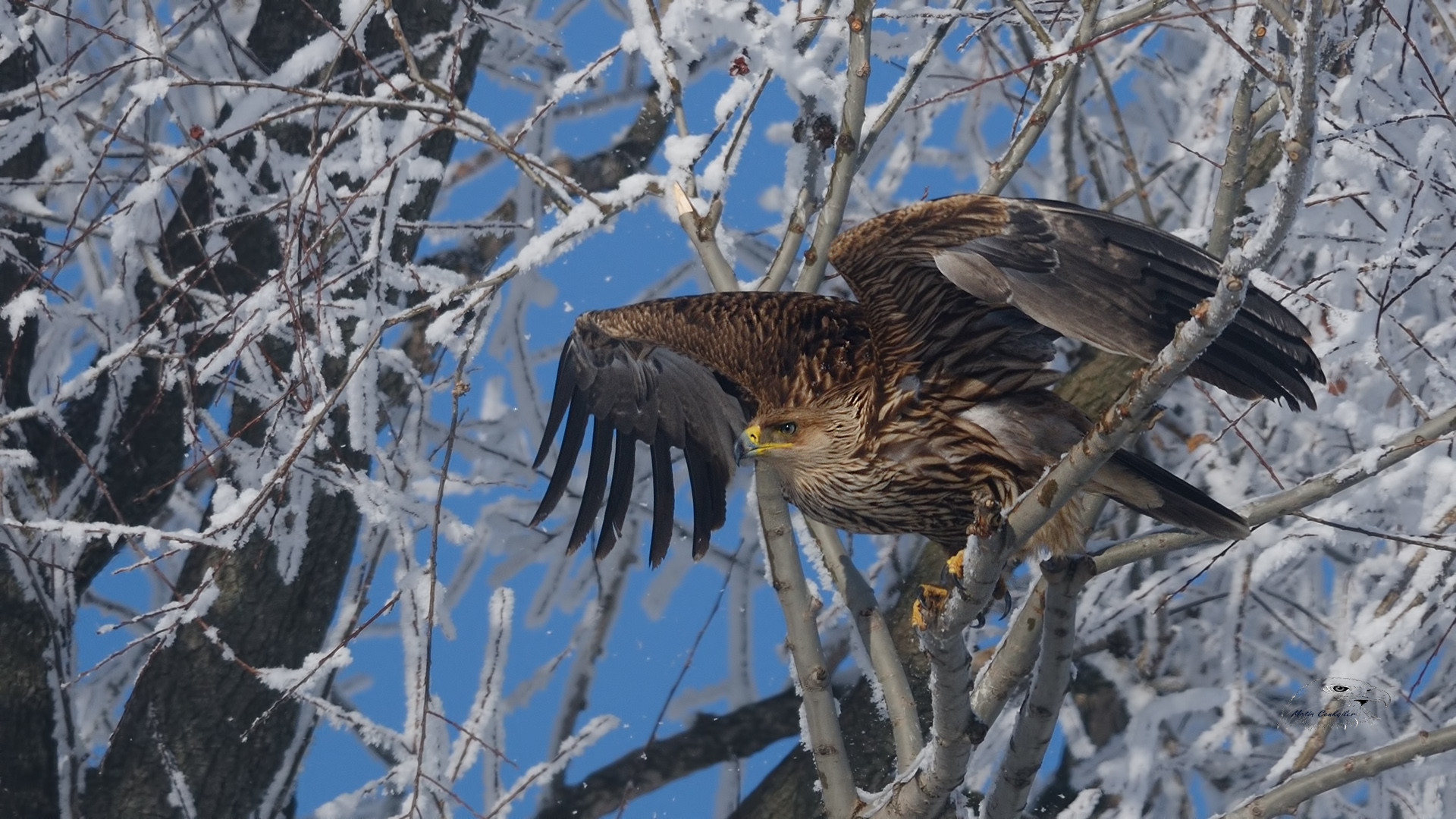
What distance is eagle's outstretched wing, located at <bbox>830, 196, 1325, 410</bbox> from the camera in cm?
252

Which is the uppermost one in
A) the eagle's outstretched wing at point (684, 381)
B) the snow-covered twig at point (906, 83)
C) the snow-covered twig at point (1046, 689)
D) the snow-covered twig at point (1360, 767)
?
the snow-covered twig at point (906, 83)

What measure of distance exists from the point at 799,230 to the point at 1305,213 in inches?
74.8

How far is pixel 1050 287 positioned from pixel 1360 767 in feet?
3.35

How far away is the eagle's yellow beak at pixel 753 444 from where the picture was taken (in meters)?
2.92

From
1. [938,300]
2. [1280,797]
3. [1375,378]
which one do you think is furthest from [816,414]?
[1375,378]

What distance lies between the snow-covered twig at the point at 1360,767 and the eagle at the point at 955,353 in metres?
0.46

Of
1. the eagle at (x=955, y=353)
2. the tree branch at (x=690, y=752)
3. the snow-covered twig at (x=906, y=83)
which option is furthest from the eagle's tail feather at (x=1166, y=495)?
the tree branch at (x=690, y=752)

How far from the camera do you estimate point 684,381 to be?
3.88m

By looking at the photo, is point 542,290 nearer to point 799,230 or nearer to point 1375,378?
point 799,230

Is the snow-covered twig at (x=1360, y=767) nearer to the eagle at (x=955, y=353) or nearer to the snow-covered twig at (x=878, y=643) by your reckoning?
the eagle at (x=955, y=353)

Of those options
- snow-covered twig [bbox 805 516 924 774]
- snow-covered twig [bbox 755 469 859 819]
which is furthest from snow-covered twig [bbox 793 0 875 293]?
snow-covered twig [bbox 805 516 924 774]

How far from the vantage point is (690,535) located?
5320 millimetres

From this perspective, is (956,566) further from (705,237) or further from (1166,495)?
(705,237)

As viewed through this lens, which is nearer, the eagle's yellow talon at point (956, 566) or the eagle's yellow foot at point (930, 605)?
the eagle's yellow foot at point (930, 605)
